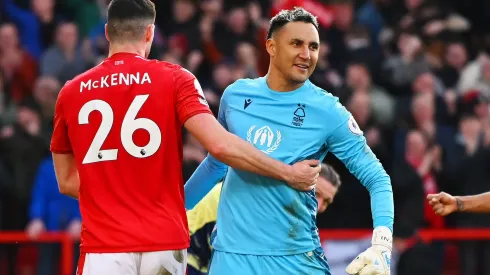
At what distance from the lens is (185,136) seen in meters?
12.2

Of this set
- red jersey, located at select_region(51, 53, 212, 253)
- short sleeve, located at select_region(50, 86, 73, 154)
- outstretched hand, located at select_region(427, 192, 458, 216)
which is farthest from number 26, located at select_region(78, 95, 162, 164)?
outstretched hand, located at select_region(427, 192, 458, 216)

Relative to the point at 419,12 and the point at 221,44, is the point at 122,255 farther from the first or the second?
the point at 419,12

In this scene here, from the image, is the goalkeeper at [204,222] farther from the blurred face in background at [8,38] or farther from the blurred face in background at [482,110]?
the blurred face in background at [8,38]

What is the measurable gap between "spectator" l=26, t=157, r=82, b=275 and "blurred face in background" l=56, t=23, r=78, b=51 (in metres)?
2.16

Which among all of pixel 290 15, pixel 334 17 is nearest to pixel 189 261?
pixel 290 15

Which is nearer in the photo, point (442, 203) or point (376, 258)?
point (376, 258)

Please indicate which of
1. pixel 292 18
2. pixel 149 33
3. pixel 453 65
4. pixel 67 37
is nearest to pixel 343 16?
pixel 453 65

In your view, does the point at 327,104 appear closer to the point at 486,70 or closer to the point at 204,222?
the point at 204,222

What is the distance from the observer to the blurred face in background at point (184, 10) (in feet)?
47.0

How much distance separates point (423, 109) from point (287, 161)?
22.5ft

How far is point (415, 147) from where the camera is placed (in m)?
12.1

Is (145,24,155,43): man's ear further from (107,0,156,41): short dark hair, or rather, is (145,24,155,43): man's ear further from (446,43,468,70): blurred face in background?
(446,43,468,70): blurred face in background

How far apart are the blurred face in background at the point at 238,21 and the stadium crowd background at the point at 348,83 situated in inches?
0.6

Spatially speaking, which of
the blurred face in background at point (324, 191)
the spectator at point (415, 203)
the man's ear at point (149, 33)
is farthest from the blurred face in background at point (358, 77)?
the man's ear at point (149, 33)
